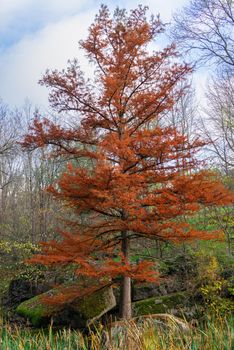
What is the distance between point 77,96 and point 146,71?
1846mm

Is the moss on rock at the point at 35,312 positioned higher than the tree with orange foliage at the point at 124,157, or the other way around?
the tree with orange foliage at the point at 124,157

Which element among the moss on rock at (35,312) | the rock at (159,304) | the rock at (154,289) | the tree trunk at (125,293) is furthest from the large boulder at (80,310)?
the tree trunk at (125,293)

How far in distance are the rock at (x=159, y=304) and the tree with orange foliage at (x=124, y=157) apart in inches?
66.2

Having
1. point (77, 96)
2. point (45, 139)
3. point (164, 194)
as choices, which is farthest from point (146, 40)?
point (164, 194)

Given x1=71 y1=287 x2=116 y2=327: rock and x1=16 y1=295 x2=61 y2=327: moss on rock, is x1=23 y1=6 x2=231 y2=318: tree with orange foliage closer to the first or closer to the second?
x1=71 y1=287 x2=116 y2=327: rock

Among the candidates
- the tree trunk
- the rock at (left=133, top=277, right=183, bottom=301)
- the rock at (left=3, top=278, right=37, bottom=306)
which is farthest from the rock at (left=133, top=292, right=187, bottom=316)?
the rock at (left=3, top=278, right=37, bottom=306)

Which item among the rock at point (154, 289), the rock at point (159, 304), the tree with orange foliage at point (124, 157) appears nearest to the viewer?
the tree with orange foliage at point (124, 157)

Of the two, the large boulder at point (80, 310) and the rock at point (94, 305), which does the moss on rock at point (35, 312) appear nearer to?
the large boulder at point (80, 310)

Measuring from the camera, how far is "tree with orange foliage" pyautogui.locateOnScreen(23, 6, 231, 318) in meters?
7.36

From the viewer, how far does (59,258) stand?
7230 mm

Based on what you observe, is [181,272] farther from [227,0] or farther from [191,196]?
[227,0]

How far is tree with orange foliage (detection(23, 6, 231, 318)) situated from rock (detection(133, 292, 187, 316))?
5.52 feet

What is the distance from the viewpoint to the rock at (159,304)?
32.7ft

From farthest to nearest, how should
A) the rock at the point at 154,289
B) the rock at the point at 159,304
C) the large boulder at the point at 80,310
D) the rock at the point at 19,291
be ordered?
the rock at the point at 19,291 < the rock at the point at 154,289 < the rock at the point at 159,304 < the large boulder at the point at 80,310
